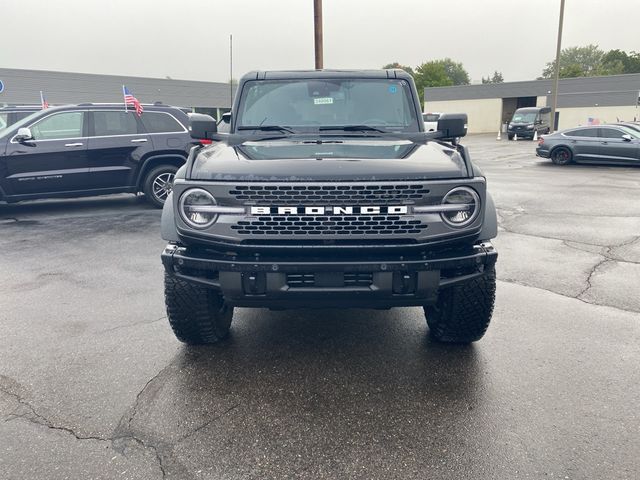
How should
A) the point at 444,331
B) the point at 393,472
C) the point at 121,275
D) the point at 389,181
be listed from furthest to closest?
the point at 121,275
the point at 444,331
the point at 389,181
the point at 393,472

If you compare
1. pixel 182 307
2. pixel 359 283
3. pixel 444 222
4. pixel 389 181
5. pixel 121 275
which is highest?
pixel 389 181

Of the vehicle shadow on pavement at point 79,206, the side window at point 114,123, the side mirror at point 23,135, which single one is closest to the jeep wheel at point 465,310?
the vehicle shadow on pavement at point 79,206

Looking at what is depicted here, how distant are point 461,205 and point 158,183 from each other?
7.45 meters

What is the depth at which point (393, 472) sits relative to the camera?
239cm

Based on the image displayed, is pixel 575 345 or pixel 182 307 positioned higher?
pixel 182 307

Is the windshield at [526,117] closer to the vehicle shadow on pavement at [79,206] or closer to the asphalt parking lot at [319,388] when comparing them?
the vehicle shadow on pavement at [79,206]

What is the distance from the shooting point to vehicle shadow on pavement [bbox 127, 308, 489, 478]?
254cm

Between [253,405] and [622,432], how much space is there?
6.58ft

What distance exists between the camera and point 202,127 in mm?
4105

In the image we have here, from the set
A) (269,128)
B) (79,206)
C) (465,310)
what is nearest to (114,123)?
(79,206)

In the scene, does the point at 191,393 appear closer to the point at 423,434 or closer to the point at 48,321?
the point at 423,434

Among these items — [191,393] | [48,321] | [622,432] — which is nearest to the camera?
[622,432]

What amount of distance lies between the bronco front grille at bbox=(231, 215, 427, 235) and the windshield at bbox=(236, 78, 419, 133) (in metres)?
1.46

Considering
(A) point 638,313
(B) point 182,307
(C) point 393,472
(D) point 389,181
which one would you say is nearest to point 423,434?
(C) point 393,472
